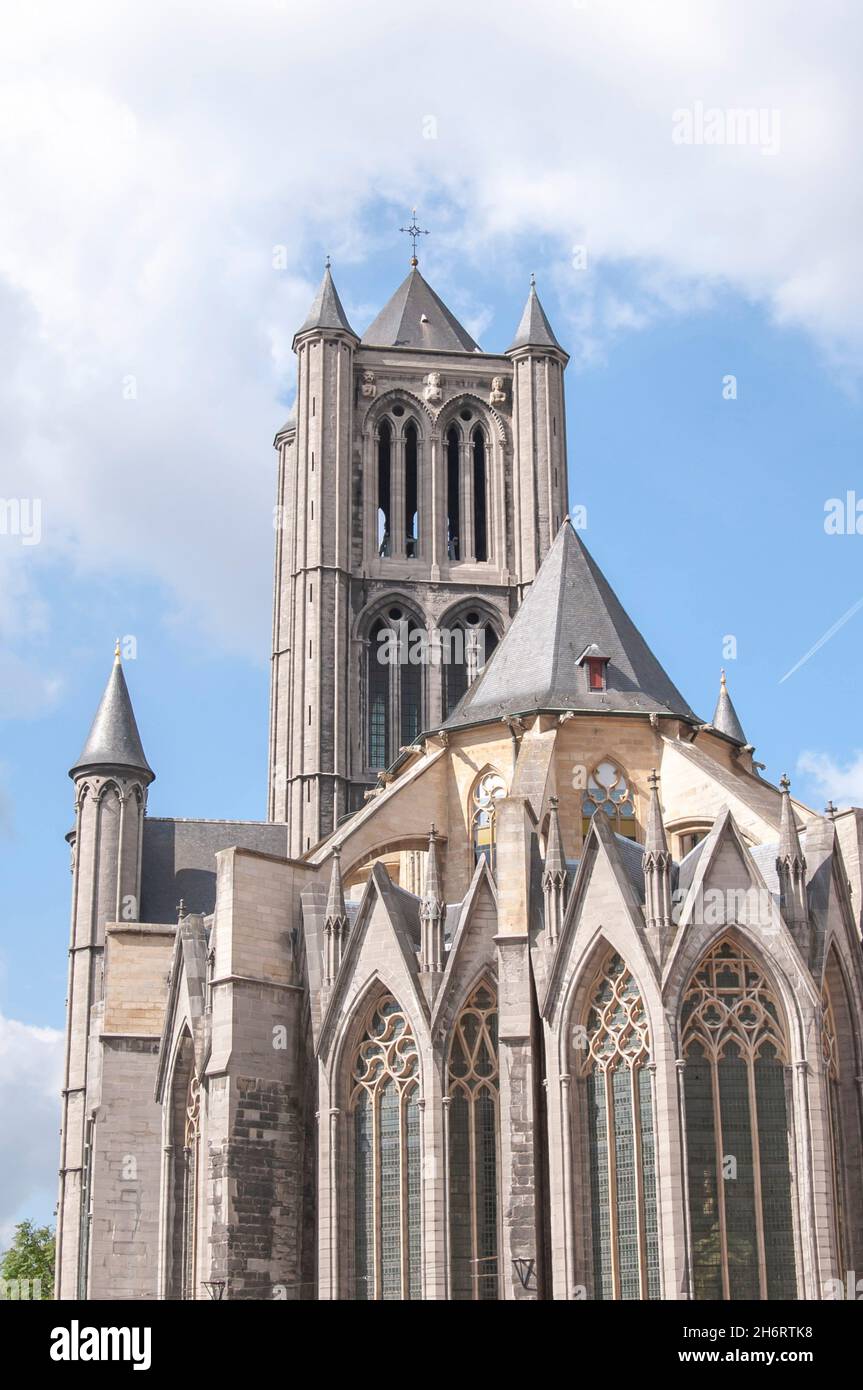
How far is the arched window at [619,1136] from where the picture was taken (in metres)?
31.5

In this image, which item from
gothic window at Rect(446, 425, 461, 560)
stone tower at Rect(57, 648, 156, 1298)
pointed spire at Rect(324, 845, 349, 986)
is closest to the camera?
pointed spire at Rect(324, 845, 349, 986)

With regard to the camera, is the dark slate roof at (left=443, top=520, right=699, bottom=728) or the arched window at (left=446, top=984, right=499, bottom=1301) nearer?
the arched window at (left=446, top=984, right=499, bottom=1301)

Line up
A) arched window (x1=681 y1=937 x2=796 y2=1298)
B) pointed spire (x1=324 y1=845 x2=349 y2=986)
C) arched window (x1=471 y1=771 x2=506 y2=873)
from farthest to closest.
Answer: arched window (x1=471 y1=771 x2=506 y2=873) < pointed spire (x1=324 y1=845 x2=349 y2=986) < arched window (x1=681 y1=937 x2=796 y2=1298)

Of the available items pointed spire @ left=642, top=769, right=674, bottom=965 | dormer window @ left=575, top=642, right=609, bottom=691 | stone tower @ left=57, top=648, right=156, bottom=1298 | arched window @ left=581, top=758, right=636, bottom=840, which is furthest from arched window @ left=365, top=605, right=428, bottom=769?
pointed spire @ left=642, top=769, right=674, bottom=965

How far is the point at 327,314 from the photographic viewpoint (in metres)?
66.2

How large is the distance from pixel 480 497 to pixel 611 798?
1148 inches

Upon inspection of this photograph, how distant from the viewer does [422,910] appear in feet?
114

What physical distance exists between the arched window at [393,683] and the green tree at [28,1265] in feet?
70.7

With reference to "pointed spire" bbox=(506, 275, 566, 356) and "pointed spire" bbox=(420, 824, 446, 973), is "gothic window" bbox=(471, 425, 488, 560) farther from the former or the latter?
"pointed spire" bbox=(420, 824, 446, 973)

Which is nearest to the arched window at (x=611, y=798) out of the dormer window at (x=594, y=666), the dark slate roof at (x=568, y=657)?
the dark slate roof at (x=568, y=657)

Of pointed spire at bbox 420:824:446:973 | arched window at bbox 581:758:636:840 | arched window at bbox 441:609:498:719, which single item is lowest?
pointed spire at bbox 420:824:446:973

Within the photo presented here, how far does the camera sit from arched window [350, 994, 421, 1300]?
33.4 m

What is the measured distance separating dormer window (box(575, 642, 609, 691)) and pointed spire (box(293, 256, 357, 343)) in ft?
91.0
